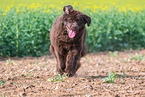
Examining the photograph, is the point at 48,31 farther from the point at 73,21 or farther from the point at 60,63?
the point at 73,21

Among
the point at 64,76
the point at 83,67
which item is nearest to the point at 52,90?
the point at 64,76

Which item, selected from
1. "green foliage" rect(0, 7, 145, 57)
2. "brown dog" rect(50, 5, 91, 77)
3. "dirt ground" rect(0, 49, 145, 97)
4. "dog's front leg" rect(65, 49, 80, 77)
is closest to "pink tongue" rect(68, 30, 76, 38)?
"brown dog" rect(50, 5, 91, 77)

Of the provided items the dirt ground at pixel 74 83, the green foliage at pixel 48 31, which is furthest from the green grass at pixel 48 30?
the dirt ground at pixel 74 83

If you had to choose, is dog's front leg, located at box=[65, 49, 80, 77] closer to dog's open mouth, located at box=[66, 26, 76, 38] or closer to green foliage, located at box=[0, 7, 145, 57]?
dog's open mouth, located at box=[66, 26, 76, 38]

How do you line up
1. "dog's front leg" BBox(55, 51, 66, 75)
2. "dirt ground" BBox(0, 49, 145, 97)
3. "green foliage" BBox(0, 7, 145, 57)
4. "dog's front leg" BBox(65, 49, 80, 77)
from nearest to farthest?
"dirt ground" BBox(0, 49, 145, 97), "dog's front leg" BBox(65, 49, 80, 77), "dog's front leg" BBox(55, 51, 66, 75), "green foliage" BBox(0, 7, 145, 57)

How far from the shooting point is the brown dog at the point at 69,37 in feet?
14.7

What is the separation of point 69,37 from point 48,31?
418cm

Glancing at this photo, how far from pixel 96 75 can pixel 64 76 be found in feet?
3.14

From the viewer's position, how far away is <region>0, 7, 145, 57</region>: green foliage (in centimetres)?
824

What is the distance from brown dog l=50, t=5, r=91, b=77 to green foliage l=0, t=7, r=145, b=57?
338cm

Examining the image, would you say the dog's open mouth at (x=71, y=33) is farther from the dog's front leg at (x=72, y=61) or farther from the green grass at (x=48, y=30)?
the green grass at (x=48, y=30)

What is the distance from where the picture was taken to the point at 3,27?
318 inches

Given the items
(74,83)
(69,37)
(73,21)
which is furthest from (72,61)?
(73,21)

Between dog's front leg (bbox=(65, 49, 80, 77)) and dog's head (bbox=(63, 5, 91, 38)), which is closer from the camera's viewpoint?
dog's head (bbox=(63, 5, 91, 38))
